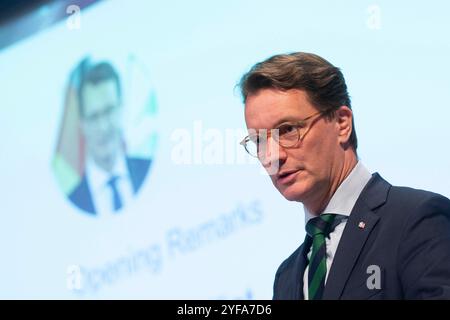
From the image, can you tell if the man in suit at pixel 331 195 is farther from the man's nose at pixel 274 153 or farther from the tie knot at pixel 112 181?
the tie knot at pixel 112 181

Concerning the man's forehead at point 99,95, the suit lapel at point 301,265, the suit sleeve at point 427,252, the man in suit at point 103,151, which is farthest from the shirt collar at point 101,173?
the suit sleeve at point 427,252

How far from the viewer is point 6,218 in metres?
3.22

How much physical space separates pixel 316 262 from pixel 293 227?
1.17m

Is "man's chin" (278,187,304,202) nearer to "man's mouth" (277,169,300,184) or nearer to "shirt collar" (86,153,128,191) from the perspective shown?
"man's mouth" (277,169,300,184)

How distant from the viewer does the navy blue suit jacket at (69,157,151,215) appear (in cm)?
302

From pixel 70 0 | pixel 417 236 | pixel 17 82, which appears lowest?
pixel 417 236

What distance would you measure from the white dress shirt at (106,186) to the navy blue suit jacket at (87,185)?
16 mm

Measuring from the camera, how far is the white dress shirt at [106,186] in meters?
3.03

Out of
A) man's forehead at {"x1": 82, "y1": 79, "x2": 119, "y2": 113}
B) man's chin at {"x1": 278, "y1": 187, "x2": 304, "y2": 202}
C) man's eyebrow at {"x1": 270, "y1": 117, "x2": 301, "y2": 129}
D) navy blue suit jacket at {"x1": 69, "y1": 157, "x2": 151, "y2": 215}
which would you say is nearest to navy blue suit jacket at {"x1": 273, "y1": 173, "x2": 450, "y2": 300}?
man's chin at {"x1": 278, "y1": 187, "x2": 304, "y2": 202}

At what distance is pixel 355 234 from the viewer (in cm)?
158

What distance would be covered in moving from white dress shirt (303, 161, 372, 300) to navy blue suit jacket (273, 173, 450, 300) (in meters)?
0.03

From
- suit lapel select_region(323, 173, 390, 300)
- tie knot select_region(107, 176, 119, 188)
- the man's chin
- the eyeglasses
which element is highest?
the eyeglasses
